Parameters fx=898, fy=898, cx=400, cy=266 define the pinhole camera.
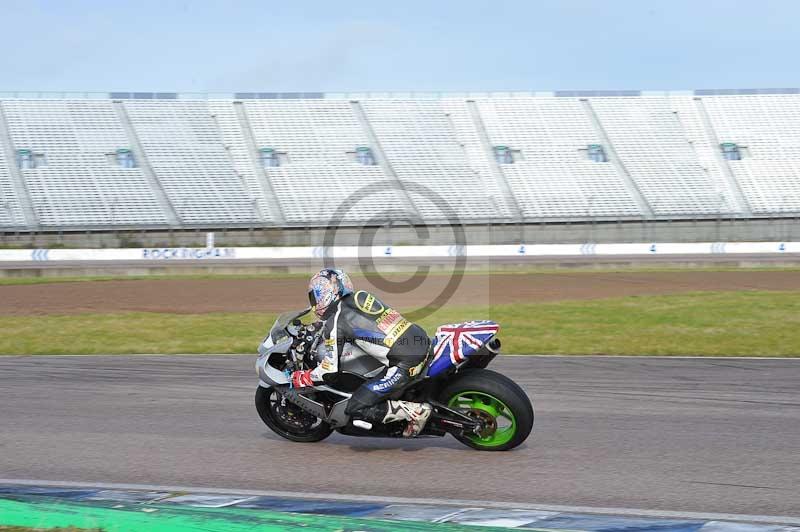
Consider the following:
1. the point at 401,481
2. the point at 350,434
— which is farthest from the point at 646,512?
the point at 350,434

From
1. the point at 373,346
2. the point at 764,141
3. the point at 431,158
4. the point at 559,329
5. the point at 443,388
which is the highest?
the point at 764,141

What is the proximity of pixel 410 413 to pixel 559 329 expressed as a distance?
10.1 m

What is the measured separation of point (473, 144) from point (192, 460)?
155 ft

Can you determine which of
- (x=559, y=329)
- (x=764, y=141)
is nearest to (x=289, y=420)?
(x=559, y=329)

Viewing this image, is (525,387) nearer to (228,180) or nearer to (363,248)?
(363,248)

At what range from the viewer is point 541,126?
179 ft

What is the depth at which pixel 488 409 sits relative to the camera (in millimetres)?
7117

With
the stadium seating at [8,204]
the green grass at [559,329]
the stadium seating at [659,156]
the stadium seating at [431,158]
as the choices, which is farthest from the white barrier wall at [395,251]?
the green grass at [559,329]

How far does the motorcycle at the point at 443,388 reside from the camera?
7.05 m

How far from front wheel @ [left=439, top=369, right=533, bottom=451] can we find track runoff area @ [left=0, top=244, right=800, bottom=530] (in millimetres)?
133

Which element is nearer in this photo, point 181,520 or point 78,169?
point 181,520

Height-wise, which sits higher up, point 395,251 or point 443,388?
point 395,251

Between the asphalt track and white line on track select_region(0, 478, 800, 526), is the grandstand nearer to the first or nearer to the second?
the asphalt track

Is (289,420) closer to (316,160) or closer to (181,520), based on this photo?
(181,520)
